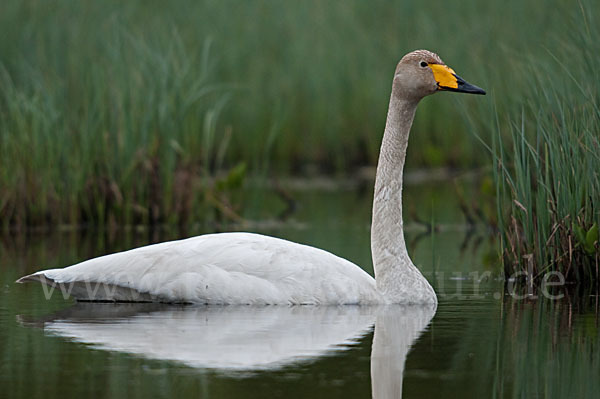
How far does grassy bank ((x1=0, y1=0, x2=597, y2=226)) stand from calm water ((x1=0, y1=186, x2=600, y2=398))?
2.23m

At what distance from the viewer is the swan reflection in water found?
6246mm

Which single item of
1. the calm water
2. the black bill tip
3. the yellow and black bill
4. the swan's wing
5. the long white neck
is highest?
the yellow and black bill

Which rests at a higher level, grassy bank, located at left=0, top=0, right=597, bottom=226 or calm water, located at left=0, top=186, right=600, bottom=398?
grassy bank, located at left=0, top=0, right=597, bottom=226

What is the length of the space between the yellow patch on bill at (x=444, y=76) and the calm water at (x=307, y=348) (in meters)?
1.52

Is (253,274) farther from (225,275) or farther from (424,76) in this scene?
(424,76)

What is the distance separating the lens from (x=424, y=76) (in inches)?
340

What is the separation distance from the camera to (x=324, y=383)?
18.5 feet

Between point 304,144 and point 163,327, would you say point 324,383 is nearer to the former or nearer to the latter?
point 163,327

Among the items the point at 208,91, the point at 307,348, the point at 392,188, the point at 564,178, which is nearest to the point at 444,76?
the point at 392,188

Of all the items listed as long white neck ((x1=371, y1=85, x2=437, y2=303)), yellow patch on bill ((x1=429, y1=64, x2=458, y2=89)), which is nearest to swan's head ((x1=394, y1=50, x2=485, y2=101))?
yellow patch on bill ((x1=429, y1=64, x2=458, y2=89))

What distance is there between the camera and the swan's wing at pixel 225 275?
324 inches

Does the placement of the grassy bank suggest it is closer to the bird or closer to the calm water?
the bird

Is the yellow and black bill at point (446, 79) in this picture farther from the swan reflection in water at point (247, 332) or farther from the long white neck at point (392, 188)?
the swan reflection in water at point (247, 332)

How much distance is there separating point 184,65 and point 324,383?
7.39 m
